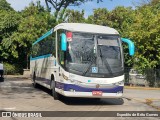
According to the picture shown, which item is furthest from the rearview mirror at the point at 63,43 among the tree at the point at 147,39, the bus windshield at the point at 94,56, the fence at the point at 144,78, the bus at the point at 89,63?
the fence at the point at 144,78

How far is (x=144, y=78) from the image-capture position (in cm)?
3166

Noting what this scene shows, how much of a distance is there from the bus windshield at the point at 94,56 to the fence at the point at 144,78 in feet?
52.0

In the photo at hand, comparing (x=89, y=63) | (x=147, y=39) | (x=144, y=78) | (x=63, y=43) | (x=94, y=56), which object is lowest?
(x=144, y=78)

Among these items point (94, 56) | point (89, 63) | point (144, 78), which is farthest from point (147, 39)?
point (89, 63)

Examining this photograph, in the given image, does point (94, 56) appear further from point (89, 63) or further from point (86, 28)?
point (86, 28)

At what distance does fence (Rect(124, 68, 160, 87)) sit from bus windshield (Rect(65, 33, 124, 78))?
1585 centimetres

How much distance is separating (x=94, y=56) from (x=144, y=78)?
17137 millimetres

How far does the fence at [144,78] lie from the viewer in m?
31.0

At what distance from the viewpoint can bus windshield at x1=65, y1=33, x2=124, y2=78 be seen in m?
15.1

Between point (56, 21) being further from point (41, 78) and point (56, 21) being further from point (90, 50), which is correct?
point (90, 50)

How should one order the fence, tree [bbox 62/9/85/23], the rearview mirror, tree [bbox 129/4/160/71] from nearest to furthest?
1. the rearview mirror
2. tree [bbox 129/4/160/71]
3. the fence
4. tree [bbox 62/9/85/23]

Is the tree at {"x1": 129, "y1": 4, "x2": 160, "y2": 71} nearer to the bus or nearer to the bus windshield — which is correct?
the bus

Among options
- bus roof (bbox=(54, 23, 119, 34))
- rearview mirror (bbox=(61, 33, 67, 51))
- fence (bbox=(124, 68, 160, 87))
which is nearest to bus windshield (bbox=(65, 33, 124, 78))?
bus roof (bbox=(54, 23, 119, 34))

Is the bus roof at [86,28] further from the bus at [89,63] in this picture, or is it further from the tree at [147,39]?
the tree at [147,39]
